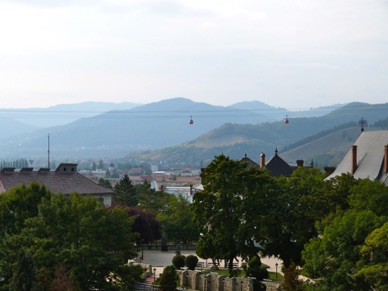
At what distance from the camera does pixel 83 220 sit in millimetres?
41062

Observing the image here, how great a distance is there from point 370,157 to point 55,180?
96.6 feet

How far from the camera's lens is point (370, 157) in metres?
59.8

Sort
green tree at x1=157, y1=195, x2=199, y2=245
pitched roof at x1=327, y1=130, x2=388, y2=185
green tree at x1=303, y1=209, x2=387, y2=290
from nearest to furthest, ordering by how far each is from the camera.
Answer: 1. green tree at x1=303, y1=209, x2=387, y2=290
2. pitched roof at x1=327, y1=130, x2=388, y2=185
3. green tree at x1=157, y1=195, x2=199, y2=245

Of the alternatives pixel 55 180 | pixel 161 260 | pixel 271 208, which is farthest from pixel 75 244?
pixel 55 180

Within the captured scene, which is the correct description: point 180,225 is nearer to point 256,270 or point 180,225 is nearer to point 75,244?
point 256,270

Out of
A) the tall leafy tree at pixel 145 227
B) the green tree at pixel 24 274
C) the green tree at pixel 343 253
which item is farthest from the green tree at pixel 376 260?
the tall leafy tree at pixel 145 227

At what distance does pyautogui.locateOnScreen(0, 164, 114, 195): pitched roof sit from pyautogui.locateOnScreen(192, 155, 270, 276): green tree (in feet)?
78.6

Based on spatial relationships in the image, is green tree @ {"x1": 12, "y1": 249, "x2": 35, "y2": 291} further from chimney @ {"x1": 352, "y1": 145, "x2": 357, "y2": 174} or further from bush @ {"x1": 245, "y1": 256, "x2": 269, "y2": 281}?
chimney @ {"x1": 352, "y1": 145, "x2": 357, "y2": 174}

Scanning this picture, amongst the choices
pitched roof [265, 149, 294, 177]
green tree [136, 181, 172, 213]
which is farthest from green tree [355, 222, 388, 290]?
green tree [136, 181, 172, 213]

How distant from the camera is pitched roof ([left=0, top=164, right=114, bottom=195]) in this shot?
71375 mm

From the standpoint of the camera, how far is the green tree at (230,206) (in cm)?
4797

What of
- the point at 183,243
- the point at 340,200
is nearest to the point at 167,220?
the point at 183,243

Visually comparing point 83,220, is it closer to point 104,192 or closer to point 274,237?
point 274,237

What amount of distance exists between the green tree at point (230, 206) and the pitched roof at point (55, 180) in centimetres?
2396
